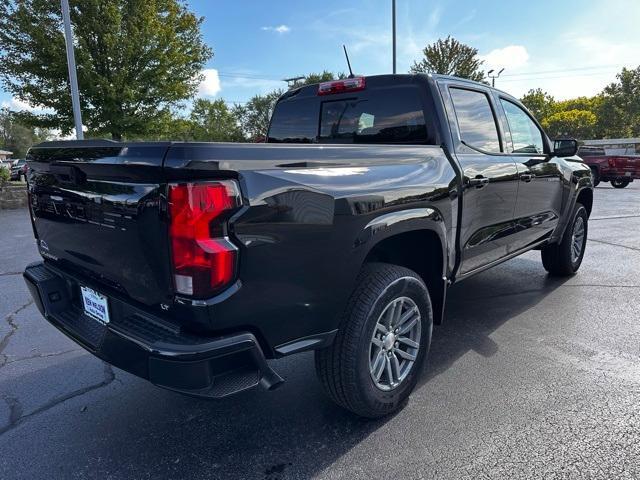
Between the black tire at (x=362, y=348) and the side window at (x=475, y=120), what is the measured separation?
4.60ft

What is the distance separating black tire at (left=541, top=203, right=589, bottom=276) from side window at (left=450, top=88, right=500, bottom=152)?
205 centimetres

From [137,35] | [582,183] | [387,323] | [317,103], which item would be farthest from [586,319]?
[137,35]

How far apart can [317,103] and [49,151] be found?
209 centimetres

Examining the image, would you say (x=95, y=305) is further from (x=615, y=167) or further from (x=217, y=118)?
(x=217, y=118)

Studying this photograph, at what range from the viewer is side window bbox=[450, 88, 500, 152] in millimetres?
3375

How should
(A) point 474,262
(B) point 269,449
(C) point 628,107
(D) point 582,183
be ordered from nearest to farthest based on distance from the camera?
(B) point 269,449 < (A) point 474,262 < (D) point 582,183 < (C) point 628,107

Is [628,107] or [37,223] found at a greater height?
[628,107]

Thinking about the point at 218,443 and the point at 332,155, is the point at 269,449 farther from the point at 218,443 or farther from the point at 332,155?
the point at 332,155

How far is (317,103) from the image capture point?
3828 millimetres

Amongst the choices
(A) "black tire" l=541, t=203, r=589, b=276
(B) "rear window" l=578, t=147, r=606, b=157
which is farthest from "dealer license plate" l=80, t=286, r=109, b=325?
(B) "rear window" l=578, t=147, r=606, b=157

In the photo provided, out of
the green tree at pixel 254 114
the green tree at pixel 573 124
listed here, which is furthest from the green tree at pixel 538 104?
the green tree at pixel 254 114

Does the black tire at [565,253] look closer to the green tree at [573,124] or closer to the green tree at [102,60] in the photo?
the green tree at [102,60]

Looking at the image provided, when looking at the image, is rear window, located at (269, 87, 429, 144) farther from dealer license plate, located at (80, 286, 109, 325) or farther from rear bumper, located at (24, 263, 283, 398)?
dealer license plate, located at (80, 286, 109, 325)

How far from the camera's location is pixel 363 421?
8.54 feet
